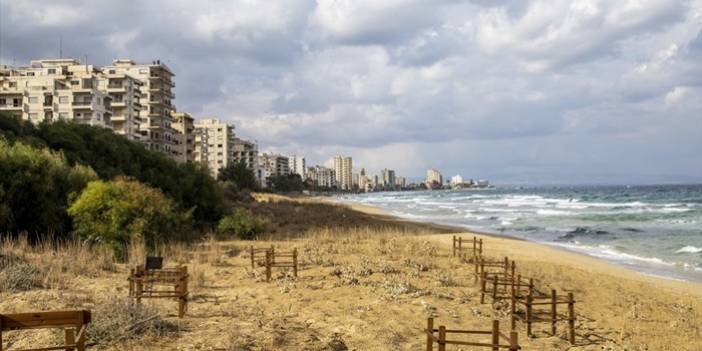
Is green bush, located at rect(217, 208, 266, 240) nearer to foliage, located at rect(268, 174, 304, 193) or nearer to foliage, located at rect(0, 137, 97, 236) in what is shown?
foliage, located at rect(0, 137, 97, 236)

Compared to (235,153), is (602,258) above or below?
below

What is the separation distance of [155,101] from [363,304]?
276 ft

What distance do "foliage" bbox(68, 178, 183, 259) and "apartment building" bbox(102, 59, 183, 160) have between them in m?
68.9

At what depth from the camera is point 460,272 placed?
17609mm

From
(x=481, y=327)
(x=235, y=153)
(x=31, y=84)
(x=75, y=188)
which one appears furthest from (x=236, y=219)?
(x=235, y=153)

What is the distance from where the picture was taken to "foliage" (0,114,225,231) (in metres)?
29.0

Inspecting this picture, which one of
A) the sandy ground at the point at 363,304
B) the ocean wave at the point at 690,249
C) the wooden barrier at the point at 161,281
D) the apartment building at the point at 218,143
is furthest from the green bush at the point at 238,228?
the apartment building at the point at 218,143

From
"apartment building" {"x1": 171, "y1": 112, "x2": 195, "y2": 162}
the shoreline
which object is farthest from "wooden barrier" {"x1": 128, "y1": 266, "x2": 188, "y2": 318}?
"apartment building" {"x1": 171, "y1": 112, "x2": 195, "y2": 162}

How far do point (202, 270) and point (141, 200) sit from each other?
5.10m

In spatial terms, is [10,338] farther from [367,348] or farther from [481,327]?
[481,327]

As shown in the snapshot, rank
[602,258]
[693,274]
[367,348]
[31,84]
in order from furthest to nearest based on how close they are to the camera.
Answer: [31,84], [602,258], [693,274], [367,348]

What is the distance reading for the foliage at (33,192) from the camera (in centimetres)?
2011

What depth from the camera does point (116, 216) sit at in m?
19.5

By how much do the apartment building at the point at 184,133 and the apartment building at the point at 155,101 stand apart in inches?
98.7
